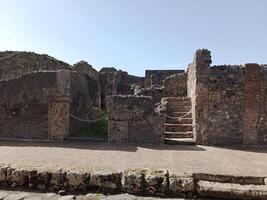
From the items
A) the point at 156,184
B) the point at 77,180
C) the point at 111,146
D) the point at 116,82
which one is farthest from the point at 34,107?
the point at 116,82

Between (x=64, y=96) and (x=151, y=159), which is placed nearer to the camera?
(x=151, y=159)

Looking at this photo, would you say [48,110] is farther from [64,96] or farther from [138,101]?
[138,101]

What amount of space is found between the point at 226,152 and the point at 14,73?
15601 millimetres

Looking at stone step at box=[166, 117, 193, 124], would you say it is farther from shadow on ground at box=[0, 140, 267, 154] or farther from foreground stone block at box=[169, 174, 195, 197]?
foreground stone block at box=[169, 174, 195, 197]

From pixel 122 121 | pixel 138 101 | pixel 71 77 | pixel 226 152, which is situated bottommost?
pixel 226 152

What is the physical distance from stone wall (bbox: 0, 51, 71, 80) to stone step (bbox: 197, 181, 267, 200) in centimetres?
1820

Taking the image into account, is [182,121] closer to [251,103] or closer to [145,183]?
[251,103]

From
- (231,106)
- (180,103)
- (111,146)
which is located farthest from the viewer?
(180,103)

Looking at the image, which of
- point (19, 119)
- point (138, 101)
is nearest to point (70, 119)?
point (19, 119)

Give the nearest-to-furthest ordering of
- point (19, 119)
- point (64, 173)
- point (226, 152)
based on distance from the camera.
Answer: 1. point (64, 173)
2. point (226, 152)
3. point (19, 119)

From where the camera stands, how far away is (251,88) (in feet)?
39.6

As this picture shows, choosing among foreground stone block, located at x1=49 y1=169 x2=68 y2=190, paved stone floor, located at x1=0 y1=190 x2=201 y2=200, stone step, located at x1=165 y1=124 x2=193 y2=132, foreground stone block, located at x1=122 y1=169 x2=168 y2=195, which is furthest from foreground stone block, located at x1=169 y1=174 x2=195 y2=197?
stone step, located at x1=165 y1=124 x2=193 y2=132

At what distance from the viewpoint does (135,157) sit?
348 inches

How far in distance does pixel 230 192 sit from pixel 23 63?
62.2 ft
